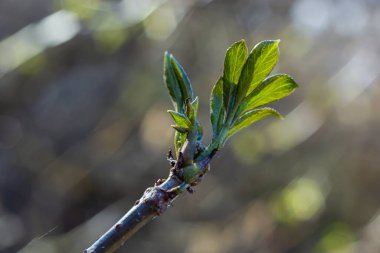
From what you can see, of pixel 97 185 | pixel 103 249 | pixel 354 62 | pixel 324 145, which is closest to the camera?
pixel 103 249

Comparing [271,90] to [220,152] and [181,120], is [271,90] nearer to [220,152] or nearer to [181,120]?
[181,120]

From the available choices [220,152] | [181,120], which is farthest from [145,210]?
[220,152]

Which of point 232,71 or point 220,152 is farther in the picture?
point 220,152

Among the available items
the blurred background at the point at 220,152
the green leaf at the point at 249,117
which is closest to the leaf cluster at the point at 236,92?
the green leaf at the point at 249,117

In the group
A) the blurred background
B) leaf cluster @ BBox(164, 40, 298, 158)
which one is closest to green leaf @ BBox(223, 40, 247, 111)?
leaf cluster @ BBox(164, 40, 298, 158)

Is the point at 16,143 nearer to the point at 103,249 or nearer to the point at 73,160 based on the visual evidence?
the point at 73,160

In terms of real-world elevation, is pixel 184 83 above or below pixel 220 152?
below

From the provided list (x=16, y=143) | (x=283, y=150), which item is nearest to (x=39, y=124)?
(x=16, y=143)
